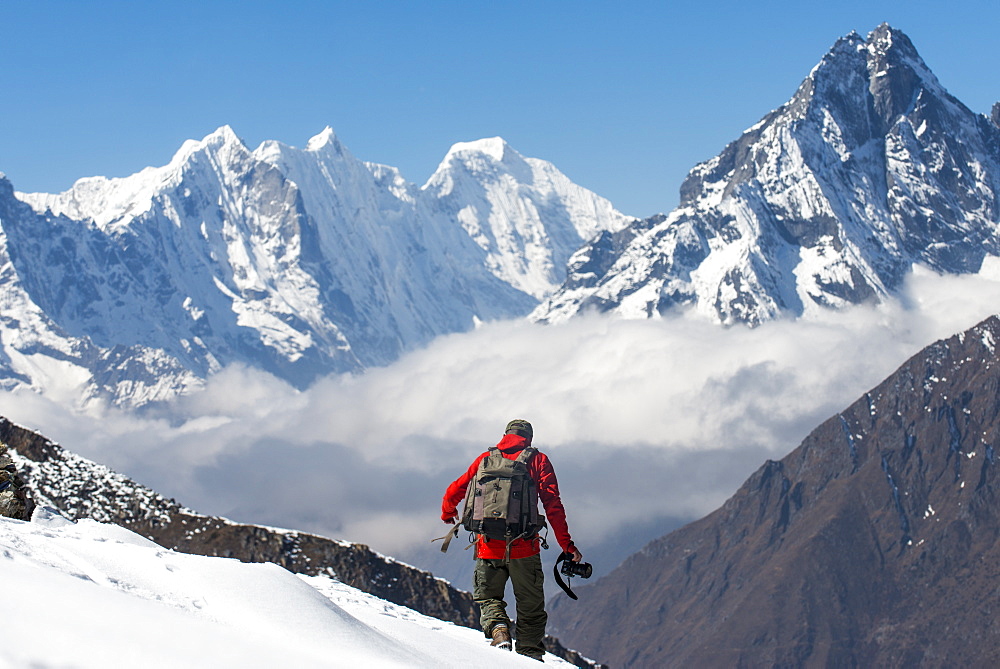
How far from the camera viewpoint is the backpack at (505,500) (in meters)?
22.3

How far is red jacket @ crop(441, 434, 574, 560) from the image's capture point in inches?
875

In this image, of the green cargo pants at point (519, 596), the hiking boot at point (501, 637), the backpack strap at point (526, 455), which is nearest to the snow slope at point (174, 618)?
the hiking boot at point (501, 637)

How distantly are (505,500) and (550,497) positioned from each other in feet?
2.84

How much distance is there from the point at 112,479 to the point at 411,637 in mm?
40274

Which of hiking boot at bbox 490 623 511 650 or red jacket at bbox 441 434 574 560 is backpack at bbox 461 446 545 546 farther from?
hiking boot at bbox 490 623 511 650

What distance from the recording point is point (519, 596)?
75.5 ft

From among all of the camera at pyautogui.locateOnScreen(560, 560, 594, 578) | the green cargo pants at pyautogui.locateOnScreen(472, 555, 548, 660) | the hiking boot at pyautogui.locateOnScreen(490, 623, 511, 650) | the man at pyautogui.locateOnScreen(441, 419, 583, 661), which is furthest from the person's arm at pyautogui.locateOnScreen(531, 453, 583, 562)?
the hiking boot at pyautogui.locateOnScreen(490, 623, 511, 650)

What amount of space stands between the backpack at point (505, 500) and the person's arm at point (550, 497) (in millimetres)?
149

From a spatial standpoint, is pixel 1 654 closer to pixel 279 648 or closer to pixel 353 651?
pixel 279 648

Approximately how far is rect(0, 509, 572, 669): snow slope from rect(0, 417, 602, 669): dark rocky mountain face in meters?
31.8

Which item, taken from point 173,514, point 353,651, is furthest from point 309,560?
point 353,651

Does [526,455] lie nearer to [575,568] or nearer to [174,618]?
[575,568]

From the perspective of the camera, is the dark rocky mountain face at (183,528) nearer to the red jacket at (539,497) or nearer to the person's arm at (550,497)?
the red jacket at (539,497)

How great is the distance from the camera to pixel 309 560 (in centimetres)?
6019
